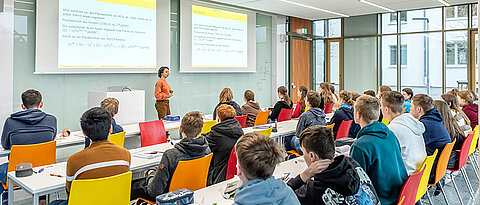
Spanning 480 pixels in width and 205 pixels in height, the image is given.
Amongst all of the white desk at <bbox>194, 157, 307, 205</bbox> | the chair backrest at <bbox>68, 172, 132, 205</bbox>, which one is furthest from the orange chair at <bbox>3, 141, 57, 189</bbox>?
the white desk at <bbox>194, 157, 307, 205</bbox>

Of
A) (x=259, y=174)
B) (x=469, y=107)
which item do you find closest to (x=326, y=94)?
(x=469, y=107)

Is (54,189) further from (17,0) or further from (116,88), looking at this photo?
(17,0)

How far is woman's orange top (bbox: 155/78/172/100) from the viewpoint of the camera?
7500mm

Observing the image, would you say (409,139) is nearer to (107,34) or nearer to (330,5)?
(107,34)

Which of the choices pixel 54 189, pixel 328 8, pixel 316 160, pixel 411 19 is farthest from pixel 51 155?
pixel 411 19

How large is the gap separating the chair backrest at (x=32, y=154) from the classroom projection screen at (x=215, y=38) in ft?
16.6

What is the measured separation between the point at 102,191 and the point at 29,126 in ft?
6.48

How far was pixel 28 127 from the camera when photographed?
3783 millimetres

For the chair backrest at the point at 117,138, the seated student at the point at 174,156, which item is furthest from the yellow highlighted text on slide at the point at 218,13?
the seated student at the point at 174,156

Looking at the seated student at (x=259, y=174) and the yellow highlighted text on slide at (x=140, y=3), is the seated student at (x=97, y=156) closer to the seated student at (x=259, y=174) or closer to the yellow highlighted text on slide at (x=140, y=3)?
the seated student at (x=259, y=174)

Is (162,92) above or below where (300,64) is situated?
below

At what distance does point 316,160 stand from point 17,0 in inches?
235

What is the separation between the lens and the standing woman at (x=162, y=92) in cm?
750

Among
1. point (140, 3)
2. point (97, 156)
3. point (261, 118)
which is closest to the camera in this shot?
point (97, 156)
